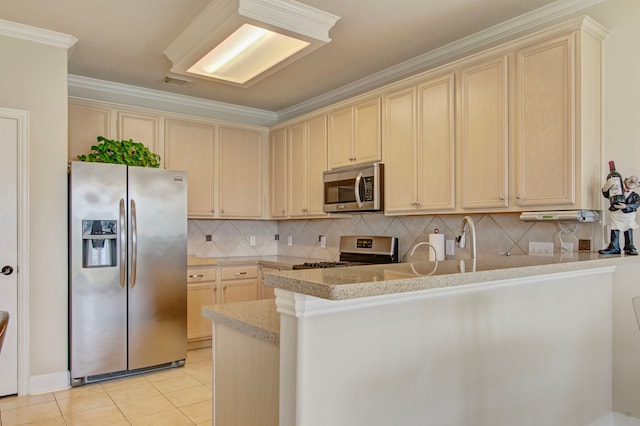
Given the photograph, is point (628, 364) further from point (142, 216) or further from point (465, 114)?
point (142, 216)

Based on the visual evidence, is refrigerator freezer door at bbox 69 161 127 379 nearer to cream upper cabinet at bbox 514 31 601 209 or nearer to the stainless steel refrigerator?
the stainless steel refrigerator

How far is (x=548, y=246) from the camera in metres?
2.92

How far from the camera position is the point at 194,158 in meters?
4.74

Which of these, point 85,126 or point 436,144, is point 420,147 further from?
point 85,126

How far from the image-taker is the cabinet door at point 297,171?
4719mm

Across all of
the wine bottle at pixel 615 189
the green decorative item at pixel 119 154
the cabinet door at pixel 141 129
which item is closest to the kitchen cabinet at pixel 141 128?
the cabinet door at pixel 141 129

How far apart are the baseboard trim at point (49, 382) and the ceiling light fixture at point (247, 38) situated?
8.10 ft

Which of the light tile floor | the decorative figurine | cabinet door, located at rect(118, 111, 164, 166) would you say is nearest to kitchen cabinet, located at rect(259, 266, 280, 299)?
the light tile floor

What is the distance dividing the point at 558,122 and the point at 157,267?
10.3 feet

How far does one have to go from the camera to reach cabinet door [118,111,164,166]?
4.34 metres

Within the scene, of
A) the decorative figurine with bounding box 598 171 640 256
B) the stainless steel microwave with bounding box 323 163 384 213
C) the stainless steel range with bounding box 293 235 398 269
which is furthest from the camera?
the stainless steel range with bounding box 293 235 398 269

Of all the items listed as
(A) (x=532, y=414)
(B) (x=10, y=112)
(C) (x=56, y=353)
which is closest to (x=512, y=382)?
(A) (x=532, y=414)

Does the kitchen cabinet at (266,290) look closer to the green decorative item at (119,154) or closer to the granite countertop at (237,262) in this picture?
the granite countertop at (237,262)

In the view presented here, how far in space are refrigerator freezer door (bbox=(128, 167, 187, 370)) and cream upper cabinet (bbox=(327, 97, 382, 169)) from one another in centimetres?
142
